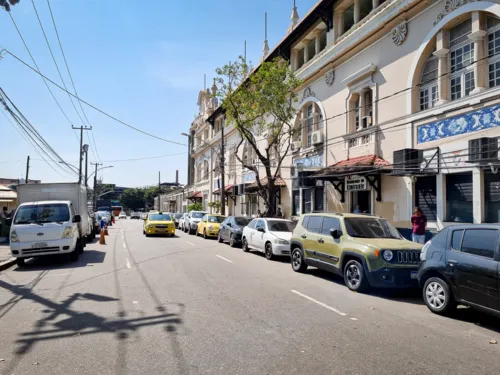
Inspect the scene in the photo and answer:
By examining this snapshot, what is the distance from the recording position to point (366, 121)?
61.1 ft

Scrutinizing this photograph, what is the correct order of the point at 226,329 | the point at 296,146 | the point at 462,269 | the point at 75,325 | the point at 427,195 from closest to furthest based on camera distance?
the point at 226,329 → the point at 75,325 → the point at 462,269 → the point at 427,195 → the point at 296,146

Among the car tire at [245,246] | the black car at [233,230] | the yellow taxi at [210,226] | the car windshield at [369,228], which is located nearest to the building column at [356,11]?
the black car at [233,230]

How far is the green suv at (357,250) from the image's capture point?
8.44 meters

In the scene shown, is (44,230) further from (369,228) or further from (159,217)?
(159,217)

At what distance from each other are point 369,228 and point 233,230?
10.5 meters

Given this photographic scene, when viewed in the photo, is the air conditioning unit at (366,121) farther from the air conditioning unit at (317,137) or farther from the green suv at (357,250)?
the green suv at (357,250)

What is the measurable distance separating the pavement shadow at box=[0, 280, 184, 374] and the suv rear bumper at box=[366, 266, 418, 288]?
3.98 metres

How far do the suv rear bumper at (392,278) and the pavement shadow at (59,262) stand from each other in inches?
347

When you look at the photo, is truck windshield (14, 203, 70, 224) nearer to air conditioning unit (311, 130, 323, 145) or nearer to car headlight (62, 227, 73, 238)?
car headlight (62, 227, 73, 238)

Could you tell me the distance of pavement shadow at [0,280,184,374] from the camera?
5.27 metres

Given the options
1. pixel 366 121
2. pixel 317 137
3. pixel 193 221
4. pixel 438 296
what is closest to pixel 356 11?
pixel 366 121

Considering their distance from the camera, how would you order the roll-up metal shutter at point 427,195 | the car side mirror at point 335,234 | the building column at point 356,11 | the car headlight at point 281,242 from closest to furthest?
the car side mirror at point 335,234
the car headlight at point 281,242
the roll-up metal shutter at point 427,195
the building column at point 356,11

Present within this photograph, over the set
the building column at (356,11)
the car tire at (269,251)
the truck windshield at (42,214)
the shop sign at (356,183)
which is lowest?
the car tire at (269,251)

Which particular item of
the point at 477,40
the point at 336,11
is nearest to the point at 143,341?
the point at 477,40
